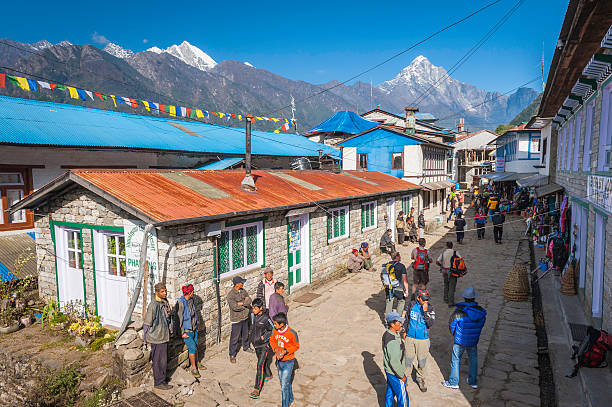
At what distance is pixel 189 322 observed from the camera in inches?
271

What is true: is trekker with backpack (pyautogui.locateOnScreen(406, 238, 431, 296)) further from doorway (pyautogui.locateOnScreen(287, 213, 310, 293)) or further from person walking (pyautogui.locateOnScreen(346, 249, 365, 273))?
person walking (pyautogui.locateOnScreen(346, 249, 365, 273))

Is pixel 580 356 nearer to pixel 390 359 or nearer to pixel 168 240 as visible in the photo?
pixel 390 359

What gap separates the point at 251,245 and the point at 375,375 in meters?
4.39

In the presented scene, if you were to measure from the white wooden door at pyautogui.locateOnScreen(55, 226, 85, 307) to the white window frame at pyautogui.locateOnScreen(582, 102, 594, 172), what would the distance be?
1248 centimetres

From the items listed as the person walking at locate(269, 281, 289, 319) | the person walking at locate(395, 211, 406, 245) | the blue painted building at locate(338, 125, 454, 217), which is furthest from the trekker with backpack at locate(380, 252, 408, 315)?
the blue painted building at locate(338, 125, 454, 217)

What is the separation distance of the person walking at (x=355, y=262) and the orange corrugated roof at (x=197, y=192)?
2.38m

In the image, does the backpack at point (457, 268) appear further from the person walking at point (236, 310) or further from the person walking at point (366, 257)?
the person walking at point (236, 310)

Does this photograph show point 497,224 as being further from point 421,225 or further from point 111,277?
point 111,277

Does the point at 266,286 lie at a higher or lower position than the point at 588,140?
lower

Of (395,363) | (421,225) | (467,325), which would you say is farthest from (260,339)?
(421,225)

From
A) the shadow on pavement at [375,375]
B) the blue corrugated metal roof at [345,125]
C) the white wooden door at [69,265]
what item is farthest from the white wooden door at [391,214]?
the blue corrugated metal roof at [345,125]

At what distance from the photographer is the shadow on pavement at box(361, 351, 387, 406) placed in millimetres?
6434

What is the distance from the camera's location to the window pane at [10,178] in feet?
36.3

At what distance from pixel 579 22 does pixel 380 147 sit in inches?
913
